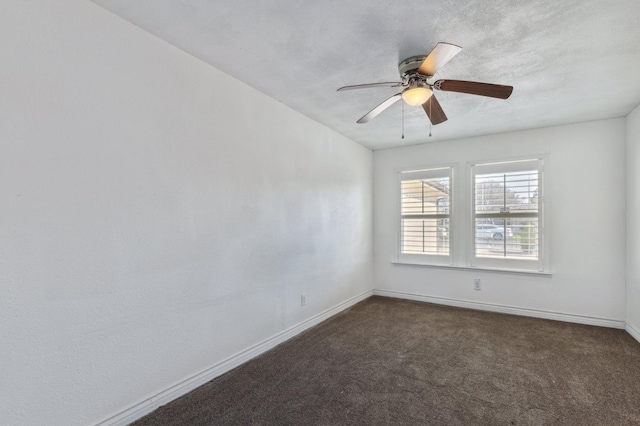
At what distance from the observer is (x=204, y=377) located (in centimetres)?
226

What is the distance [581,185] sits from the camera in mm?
3523

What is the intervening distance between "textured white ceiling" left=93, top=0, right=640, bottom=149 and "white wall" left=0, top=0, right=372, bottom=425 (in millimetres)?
291

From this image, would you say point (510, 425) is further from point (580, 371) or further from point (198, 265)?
point (198, 265)

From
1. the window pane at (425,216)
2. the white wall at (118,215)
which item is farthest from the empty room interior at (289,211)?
the window pane at (425,216)

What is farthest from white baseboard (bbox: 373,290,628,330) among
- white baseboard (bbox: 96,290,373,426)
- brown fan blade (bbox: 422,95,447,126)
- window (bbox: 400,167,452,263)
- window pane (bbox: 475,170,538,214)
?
brown fan blade (bbox: 422,95,447,126)

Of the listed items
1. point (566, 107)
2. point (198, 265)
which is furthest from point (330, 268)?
point (566, 107)

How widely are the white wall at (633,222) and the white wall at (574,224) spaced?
0.12 m

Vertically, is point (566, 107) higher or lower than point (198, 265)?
higher

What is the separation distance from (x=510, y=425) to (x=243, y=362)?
1892 millimetres

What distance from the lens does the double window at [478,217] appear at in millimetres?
3775

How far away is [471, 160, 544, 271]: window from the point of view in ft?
12.3

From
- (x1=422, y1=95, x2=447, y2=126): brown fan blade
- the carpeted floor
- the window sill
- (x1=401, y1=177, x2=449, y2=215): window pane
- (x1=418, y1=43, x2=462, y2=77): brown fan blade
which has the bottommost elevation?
the carpeted floor

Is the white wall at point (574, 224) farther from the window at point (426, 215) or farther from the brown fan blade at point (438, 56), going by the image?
the brown fan blade at point (438, 56)

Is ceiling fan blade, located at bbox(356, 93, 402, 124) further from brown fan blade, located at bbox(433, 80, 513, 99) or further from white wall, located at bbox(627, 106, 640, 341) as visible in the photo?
white wall, located at bbox(627, 106, 640, 341)
